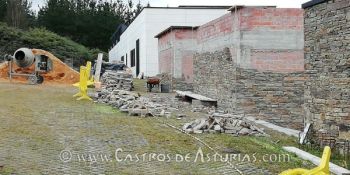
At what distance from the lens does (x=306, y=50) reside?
11648 mm

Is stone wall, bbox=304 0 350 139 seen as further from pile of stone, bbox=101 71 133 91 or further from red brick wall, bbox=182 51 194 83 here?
pile of stone, bbox=101 71 133 91

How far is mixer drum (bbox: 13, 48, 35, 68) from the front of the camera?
25.6m

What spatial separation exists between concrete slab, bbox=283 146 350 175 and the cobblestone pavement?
1274 millimetres

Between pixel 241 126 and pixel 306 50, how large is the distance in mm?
2349

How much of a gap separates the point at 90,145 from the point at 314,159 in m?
4.18

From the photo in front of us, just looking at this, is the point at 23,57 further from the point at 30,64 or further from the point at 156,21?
the point at 156,21

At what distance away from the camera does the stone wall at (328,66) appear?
997cm

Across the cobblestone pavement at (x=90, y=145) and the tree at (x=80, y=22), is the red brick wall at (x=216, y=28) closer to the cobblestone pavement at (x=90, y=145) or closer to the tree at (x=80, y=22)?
the cobblestone pavement at (x=90, y=145)

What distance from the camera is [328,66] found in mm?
10562

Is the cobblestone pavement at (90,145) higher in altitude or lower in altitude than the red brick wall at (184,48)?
lower

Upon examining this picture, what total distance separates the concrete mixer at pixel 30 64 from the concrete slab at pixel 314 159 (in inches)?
744

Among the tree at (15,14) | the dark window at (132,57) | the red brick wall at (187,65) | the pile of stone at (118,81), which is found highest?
the tree at (15,14)

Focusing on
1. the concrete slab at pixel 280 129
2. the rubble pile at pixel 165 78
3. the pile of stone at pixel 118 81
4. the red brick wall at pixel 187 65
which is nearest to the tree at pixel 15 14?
the rubble pile at pixel 165 78

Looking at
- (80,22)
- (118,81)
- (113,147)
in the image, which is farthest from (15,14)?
(113,147)
